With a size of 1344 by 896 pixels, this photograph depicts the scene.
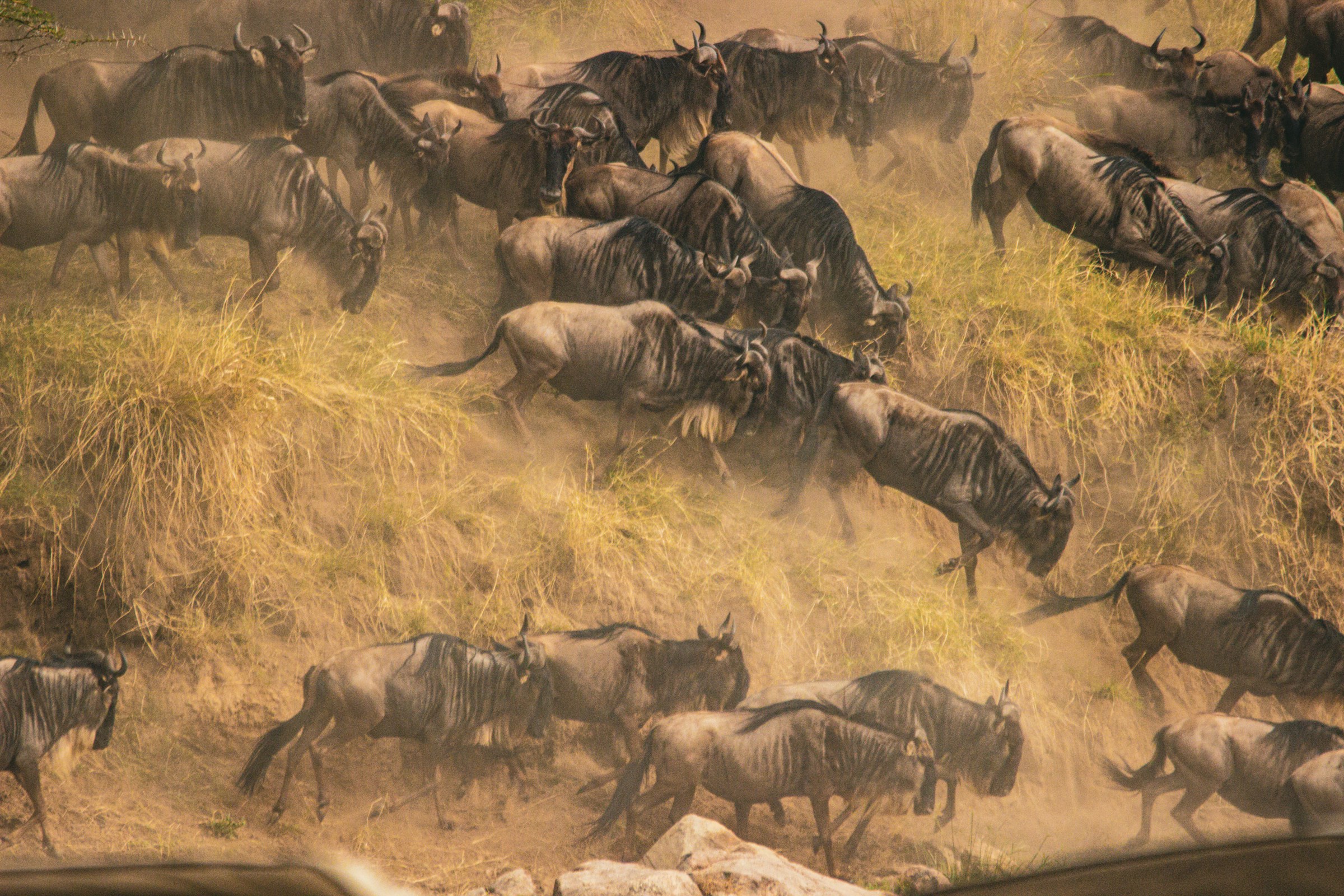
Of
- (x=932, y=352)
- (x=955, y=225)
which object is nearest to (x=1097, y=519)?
(x=932, y=352)

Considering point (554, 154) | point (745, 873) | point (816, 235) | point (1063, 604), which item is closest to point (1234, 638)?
point (1063, 604)

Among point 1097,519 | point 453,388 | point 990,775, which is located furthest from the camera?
Result: point 1097,519

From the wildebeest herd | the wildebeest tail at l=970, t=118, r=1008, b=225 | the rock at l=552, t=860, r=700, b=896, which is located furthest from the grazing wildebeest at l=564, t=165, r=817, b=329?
the rock at l=552, t=860, r=700, b=896

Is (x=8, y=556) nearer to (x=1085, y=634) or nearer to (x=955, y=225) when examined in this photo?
(x=1085, y=634)

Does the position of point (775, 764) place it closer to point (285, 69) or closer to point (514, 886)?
point (514, 886)

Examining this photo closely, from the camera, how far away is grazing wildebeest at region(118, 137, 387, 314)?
493cm

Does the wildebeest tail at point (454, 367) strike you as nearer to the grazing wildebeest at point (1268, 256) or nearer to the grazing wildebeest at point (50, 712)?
the grazing wildebeest at point (50, 712)

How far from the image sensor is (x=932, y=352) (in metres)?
6.14

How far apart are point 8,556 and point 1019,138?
561cm

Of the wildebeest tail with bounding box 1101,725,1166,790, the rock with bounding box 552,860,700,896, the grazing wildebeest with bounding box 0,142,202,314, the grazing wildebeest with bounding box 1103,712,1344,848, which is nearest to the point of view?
the rock with bounding box 552,860,700,896

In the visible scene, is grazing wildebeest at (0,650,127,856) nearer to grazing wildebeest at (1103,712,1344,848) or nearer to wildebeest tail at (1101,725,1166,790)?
grazing wildebeest at (1103,712,1344,848)

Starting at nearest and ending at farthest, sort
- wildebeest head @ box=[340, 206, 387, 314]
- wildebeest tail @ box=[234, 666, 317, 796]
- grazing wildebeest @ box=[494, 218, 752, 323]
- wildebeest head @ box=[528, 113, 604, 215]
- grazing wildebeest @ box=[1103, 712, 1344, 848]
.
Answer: wildebeest tail @ box=[234, 666, 317, 796], grazing wildebeest @ box=[1103, 712, 1344, 848], wildebeest head @ box=[340, 206, 387, 314], grazing wildebeest @ box=[494, 218, 752, 323], wildebeest head @ box=[528, 113, 604, 215]

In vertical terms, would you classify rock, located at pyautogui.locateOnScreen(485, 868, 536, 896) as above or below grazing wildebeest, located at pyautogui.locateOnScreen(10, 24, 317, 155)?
below

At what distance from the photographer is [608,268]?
5.44 metres
